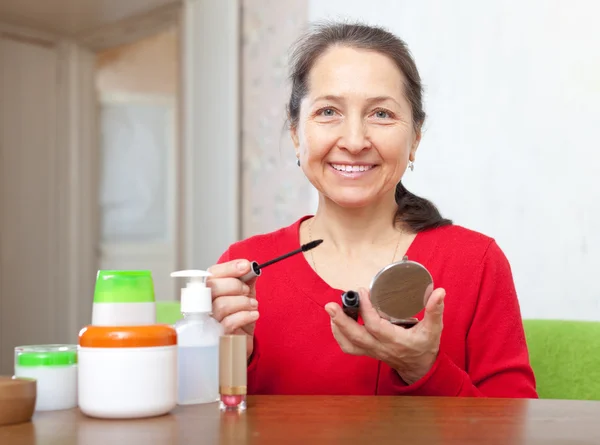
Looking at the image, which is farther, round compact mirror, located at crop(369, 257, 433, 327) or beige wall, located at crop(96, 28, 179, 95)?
beige wall, located at crop(96, 28, 179, 95)

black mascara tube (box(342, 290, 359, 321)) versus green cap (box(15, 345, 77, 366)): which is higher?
black mascara tube (box(342, 290, 359, 321))

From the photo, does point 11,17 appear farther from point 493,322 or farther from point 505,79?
point 493,322

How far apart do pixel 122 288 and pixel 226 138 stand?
7.56ft

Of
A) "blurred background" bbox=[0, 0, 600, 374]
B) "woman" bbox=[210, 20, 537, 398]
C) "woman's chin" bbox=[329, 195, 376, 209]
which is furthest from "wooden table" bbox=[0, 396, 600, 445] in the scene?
"blurred background" bbox=[0, 0, 600, 374]

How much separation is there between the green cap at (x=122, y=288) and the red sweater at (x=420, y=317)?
1.34 ft

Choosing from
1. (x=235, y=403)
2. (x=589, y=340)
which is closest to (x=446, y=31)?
(x=589, y=340)

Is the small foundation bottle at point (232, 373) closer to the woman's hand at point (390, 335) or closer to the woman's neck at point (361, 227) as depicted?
the woman's hand at point (390, 335)

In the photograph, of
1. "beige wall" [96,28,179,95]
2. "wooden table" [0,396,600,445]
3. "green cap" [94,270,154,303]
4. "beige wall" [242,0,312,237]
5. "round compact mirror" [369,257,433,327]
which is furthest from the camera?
"beige wall" [96,28,179,95]

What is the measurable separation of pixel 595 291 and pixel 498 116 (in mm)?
521

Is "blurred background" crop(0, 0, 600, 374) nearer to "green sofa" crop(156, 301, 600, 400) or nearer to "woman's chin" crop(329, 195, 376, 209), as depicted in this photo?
"green sofa" crop(156, 301, 600, 400)

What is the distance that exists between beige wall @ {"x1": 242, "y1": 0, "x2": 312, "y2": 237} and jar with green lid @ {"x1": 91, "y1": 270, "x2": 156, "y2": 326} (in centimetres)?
197

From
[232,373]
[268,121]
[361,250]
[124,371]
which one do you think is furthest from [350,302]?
[268,121]

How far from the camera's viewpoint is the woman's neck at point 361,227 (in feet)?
4.21

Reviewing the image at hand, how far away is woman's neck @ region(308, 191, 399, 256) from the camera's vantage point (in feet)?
4.21
